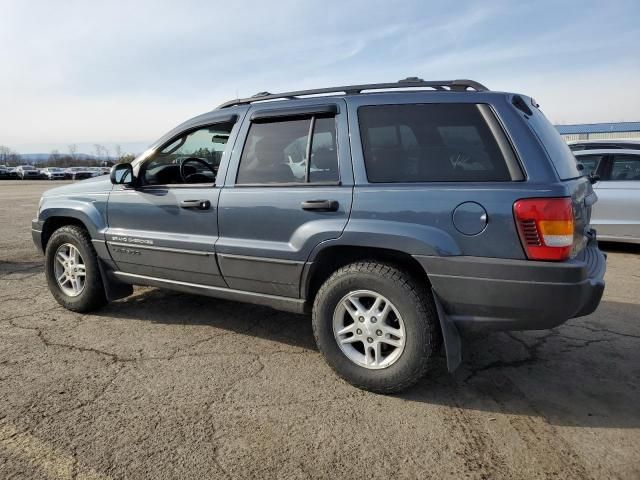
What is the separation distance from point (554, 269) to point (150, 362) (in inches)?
106

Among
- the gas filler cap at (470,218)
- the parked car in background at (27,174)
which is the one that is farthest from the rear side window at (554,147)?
the parked car in background at (27,174)

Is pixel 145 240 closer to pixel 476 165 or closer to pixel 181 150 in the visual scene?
pixel 181 150

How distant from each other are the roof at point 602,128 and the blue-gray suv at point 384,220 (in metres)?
32.3

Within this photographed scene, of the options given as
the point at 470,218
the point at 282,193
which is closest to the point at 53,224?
the point at 282,193

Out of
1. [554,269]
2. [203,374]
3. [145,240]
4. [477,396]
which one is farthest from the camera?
[145,240]

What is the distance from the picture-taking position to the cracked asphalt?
7.21 ft

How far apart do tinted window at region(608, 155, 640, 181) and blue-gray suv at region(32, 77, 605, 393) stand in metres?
4.55

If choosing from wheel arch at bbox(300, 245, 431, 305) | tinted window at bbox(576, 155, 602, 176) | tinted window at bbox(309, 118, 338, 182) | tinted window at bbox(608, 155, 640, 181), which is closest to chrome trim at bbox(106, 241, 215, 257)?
wheel arch at bbox(300, 245, 431, 305)

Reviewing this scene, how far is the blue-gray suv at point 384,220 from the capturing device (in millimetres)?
2473

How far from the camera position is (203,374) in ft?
10.2

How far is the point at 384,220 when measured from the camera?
275cm

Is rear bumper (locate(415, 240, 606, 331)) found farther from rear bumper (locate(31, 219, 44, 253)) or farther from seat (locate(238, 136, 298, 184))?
rear bumper (locate(31, 219, 44, 253))

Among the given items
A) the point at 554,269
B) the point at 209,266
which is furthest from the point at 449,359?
the point at 209,266

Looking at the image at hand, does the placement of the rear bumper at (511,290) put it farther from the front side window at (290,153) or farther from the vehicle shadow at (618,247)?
the vehicle shadow at (618,247)
